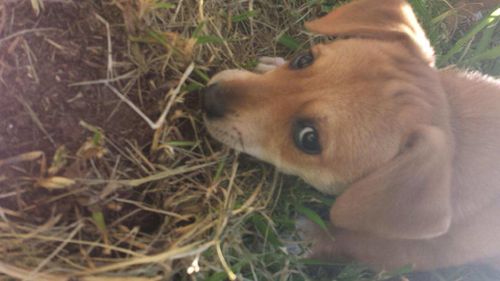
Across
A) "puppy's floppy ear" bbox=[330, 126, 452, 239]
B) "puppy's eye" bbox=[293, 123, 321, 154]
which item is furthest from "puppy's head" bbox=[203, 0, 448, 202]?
"puppy's floppy ear" bbox=[330, 126, 452, 239]

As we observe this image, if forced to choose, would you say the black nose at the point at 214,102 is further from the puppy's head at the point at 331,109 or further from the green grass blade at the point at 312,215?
the green grass blade at the point at 312,215

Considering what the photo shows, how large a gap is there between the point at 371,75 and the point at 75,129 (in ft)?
5.20

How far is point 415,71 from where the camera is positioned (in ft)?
10.0

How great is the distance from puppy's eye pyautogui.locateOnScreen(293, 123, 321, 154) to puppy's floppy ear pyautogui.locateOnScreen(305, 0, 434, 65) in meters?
0.69

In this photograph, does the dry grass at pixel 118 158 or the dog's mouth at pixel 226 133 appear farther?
the dog's mouth at pixel 226 133

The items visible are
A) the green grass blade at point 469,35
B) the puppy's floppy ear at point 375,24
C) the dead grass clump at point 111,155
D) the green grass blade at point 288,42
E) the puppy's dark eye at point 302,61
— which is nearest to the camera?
the dead grass clump at point 111,155

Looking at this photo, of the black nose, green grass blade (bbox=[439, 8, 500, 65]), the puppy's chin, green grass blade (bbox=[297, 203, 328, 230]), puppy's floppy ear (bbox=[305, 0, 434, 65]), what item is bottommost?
green grass blade (bbox=[297, 203, 328, 230])

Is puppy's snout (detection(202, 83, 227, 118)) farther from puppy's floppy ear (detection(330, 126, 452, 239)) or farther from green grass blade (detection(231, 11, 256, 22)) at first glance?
puppy's floppy ear (detection(330, 126, 452, 239))

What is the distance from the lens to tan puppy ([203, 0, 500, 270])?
275 cm

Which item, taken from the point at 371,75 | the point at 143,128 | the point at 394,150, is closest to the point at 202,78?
the point at 143,128

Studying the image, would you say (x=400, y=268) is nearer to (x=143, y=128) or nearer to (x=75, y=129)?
(x=143, y=128)

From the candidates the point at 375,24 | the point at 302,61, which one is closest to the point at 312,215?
the point at 302,61

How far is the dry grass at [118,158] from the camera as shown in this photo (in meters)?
2.53

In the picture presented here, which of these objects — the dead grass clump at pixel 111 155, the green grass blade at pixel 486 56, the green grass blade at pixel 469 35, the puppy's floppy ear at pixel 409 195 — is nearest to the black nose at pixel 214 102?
the dead grass clump at pixel 111 155
